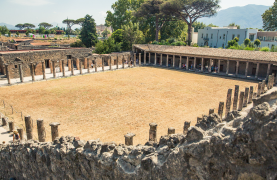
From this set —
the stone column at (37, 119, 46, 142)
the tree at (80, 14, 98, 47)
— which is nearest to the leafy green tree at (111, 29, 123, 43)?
the tree at (80, 14, 98, 47)

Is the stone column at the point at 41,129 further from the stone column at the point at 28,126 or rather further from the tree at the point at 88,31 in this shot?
the tree at the point at 88,31

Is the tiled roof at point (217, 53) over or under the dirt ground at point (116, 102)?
over

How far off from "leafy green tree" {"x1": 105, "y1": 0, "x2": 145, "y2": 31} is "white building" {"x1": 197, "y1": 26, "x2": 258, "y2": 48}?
20.1m

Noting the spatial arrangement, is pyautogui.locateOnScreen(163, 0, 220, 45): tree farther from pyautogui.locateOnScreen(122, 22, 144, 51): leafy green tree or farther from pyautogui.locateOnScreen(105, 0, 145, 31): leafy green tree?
pyautogui.locateOnScreen(105, 0, 145, 31): leafy green tree

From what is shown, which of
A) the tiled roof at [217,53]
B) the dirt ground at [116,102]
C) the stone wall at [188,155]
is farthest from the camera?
the tiled roof at [217,53]

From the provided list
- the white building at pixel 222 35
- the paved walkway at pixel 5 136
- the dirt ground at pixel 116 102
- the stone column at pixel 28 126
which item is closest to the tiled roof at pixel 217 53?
the dirt ground at pixel 116 102

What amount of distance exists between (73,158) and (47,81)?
24.2 metres

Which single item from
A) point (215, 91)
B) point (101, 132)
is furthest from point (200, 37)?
point (101, 132)

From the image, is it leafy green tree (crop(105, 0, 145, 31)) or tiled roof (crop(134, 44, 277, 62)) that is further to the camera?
leafy green tree (crop(105, 0, 145, 31))

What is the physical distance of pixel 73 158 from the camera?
266 inches

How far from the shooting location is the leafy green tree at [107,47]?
46594 mm

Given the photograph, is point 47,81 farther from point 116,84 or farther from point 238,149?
point 238,149

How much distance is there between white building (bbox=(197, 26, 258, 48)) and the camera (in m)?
50.1

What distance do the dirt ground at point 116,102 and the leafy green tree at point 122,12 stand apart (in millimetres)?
36870
